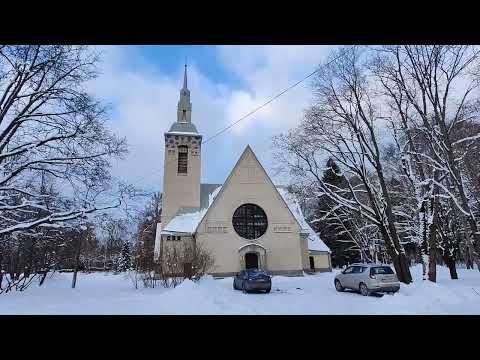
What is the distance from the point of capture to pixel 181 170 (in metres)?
32.1

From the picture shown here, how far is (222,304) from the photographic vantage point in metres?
10.5

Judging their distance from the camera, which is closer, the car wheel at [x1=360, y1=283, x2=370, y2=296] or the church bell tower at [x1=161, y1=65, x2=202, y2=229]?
the car wheel at [x1=360, y1=283, x2=370, y2=296]

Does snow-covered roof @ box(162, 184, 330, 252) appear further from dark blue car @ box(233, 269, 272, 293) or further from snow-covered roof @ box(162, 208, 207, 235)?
dark blue car @ box(233, 269, 272, 293)

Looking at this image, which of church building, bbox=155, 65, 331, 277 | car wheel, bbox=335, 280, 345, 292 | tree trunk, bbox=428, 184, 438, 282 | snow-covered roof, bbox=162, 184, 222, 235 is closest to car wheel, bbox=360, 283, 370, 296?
car wheel, bbox=335, 280, 345, 292

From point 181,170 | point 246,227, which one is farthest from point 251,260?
point 181,170

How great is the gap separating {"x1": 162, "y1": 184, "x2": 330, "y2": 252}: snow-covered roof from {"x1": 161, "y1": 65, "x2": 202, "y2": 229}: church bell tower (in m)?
0.95

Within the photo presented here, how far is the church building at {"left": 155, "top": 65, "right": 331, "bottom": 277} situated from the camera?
996 inches

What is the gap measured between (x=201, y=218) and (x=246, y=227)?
3.79 metres

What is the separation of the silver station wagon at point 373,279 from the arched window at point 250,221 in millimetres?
12317

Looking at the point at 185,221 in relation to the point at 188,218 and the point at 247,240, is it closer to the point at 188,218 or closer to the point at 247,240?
the point at 188,218

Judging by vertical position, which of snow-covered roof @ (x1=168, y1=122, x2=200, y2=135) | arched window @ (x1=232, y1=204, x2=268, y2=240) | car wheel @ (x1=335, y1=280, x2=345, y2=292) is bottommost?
car wheel @ (x1=335, y1=280, x2=345, y2=292)
